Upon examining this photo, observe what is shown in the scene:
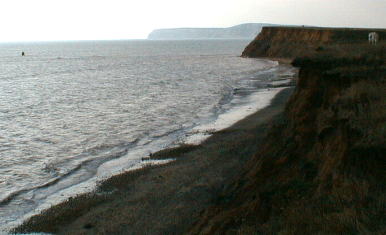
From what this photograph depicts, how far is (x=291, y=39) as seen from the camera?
297 feet

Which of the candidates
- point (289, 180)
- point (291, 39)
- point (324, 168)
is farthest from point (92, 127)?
point (291, 39)

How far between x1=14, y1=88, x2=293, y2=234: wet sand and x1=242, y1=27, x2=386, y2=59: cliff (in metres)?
44.7

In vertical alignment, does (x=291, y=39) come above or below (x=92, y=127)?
above

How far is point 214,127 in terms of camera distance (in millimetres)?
25531

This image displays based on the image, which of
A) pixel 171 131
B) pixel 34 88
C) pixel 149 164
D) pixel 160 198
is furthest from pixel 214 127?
pixel 34 88

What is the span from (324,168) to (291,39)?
8468cm

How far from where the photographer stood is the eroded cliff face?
279 inches

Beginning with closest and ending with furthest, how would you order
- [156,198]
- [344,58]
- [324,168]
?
[324,168] < [156,198] < [344,58]

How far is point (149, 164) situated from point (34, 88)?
141ft

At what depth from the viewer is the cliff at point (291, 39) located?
218 ft

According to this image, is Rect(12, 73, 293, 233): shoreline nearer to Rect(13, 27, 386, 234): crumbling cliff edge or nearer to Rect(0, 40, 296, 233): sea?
Rect(13, 27, 386, 234): crumbling cliff edge

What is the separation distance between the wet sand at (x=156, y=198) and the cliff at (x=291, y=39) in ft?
A: 147

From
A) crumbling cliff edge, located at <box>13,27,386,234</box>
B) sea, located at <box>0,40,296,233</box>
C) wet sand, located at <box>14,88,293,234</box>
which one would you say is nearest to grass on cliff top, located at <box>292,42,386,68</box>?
crumbling cliff edge, located at <box>13,27,386,234</box>

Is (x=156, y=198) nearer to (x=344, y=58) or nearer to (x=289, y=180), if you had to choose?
(x=289, y=180)
